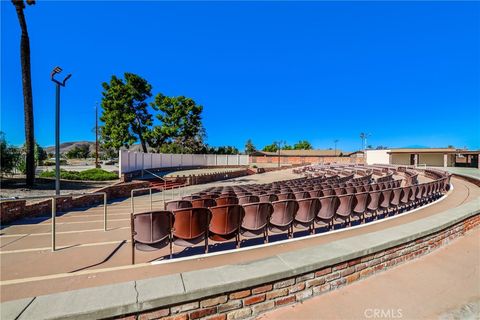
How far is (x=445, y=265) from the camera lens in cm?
357

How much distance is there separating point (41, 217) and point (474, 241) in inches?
492

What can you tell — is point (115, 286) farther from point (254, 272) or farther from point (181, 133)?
point (181, 133)

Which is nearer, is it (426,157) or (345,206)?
(345,206)

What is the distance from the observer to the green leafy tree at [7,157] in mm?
17531

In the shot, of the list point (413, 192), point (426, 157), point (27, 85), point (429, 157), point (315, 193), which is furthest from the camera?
point (426, 157)

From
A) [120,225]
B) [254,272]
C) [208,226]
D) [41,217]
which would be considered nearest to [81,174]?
[41,217]

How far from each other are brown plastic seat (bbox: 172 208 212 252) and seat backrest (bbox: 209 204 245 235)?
0.17m

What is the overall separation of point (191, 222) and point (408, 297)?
9.45 ft

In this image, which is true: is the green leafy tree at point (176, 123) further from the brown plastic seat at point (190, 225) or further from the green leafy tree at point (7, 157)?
the brown plastic seat at point (190, 225)

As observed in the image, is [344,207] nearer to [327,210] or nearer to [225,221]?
[327,210]

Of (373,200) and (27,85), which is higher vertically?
(27,85)

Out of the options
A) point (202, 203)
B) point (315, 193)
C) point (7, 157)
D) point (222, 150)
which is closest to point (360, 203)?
point (315, 193)

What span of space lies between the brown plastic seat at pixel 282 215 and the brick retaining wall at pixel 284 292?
5.60 feet

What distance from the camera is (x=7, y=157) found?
1783cm
